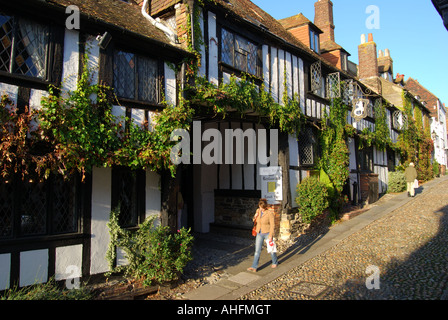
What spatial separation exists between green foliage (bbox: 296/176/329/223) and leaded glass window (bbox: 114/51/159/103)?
5.31 metres

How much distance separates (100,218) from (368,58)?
17623mm

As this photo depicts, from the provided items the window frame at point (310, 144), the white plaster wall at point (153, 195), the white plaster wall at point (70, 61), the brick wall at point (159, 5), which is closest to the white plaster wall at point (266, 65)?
the window frame at point (310, 144)

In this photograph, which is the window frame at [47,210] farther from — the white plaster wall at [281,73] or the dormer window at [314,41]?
the dormer window at [314,41]

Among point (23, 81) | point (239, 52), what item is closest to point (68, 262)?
point (23, 81)

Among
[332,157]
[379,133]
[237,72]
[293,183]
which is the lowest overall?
[293,183]

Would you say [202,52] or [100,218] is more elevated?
[202,52]

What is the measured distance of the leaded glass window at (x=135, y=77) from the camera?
570 cm

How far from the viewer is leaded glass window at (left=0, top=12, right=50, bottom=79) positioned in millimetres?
4504

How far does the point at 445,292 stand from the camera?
480 cm

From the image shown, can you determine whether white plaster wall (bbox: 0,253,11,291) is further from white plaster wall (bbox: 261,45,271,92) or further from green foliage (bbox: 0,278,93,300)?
white plaster wall (bbox: 261,45,271,92)

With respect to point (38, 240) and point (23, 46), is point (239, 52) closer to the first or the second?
point (23, 46)

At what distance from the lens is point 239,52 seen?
810cm
